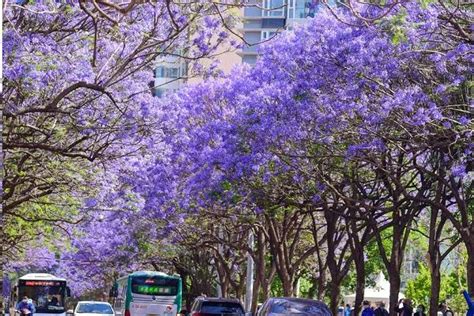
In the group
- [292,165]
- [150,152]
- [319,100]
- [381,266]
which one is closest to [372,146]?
[319,100]

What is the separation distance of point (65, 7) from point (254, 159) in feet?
33.1

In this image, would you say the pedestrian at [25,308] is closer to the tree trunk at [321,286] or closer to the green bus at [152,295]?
the green bus at [152,295]

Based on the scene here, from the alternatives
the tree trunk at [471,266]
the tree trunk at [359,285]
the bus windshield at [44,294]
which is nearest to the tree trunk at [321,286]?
the tree trunk at [359,285]

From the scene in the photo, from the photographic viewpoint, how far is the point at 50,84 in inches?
777

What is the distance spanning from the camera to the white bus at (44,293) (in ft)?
125

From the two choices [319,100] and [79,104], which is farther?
[319,100]

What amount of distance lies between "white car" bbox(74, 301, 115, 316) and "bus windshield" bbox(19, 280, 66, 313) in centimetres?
70

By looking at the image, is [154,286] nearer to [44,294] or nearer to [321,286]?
[44,294]

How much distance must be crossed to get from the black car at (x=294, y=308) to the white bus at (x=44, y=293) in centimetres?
1915

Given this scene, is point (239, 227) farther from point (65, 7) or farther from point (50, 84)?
point (65, 7)

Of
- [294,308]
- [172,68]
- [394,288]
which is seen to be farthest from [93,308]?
[294,308]

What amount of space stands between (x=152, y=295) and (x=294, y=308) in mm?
17916

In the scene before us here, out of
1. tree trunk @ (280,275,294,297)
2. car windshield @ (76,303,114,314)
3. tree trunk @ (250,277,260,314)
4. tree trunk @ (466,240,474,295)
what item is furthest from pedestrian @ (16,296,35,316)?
tree trunk @ (466,240,474,295)

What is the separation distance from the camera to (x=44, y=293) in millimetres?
38469
